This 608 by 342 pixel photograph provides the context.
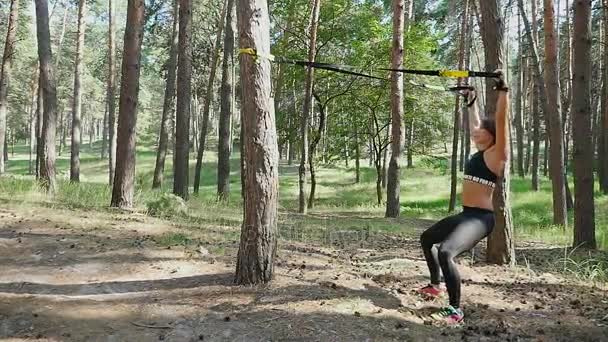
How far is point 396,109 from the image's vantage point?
47.6ft

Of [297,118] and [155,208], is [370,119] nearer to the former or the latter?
[297,118]

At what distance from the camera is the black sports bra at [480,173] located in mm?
4734

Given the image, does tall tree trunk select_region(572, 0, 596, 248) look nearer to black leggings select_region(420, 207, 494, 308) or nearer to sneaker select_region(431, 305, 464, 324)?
black leggings select_region(420, 207, 494, 308)

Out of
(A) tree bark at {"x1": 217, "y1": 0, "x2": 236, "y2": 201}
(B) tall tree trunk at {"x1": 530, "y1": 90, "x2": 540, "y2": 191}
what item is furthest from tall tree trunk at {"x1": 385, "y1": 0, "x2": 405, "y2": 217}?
(B) tall tree trunk at {"x1": 530, "y1": 90, "x2": 540, "y2": 191}

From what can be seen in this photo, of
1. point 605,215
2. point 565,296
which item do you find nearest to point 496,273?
point 565,296

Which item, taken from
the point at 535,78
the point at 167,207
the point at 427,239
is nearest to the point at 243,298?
the point at 427,239

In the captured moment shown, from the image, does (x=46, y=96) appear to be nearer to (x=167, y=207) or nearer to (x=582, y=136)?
(x=167, y=207)

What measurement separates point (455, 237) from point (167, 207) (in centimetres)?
725

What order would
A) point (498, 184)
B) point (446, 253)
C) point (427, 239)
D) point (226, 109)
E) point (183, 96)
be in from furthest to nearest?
point (226, 109) → point (183, 96) → point (498, 184) → point (427, 239) → point (446, 253)

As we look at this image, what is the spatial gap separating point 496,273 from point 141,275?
14.2ft

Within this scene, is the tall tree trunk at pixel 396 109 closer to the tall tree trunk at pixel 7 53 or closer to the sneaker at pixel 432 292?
the sneaker at pixel 432 292

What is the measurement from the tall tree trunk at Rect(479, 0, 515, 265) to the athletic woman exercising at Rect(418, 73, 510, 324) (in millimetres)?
2093

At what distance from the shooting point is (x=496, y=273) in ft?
21.5

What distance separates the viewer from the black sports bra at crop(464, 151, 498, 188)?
4.73 meters
